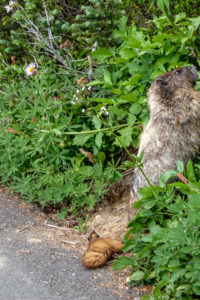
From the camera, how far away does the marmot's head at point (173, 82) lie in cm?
457

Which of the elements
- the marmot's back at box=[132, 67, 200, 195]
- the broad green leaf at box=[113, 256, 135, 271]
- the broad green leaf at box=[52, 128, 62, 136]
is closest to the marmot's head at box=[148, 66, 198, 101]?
the marmot's back at box=[132, 67, 200, 195]

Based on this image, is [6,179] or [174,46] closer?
Result: [174,46]

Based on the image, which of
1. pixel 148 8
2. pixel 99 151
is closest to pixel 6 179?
pixel 99 151

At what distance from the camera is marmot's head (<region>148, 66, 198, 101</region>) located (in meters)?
4.57

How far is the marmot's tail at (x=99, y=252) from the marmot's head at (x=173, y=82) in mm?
1521

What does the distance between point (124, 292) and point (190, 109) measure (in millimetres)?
1855

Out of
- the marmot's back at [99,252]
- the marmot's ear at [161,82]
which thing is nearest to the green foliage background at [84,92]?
the marmot's ear at [161,82]

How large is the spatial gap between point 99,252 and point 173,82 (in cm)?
187

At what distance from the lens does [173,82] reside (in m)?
4.63

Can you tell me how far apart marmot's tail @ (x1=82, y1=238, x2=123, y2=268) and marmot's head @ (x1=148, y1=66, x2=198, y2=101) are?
59.9 inches

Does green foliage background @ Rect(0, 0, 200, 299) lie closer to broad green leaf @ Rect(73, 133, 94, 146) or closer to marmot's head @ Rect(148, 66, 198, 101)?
broad green leaf @ Rect(73, 133, 94, 146)

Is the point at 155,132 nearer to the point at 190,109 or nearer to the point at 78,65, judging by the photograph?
the point at 190,109

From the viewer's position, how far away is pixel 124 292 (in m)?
3.51

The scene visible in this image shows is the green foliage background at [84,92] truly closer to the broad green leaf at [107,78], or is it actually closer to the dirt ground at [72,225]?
the broad green leaf at [107,78]
